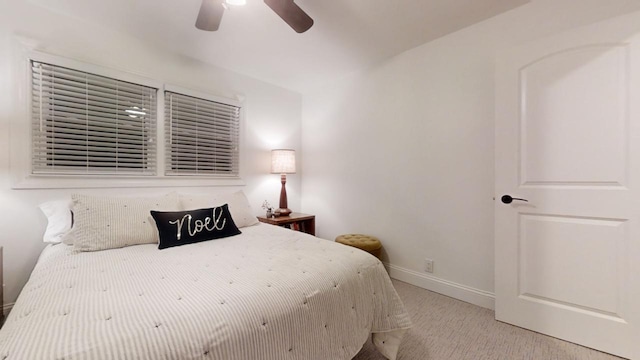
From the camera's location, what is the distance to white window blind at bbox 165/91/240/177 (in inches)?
109

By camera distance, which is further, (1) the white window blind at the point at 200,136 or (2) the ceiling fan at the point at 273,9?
(1) the white window blind at the point at 200,136

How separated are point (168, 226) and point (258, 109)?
2028 mm

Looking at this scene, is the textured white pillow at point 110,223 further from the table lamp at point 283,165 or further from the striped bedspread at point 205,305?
the table lamp at point 283,165

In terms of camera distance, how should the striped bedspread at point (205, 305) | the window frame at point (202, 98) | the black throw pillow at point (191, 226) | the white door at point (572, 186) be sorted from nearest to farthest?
1. the striped bedspread at point (205, 305)
2. the white door at point (572, 186)
3. the black throw pillow at point (191, 226)
4. the window frame at point (202, 98)

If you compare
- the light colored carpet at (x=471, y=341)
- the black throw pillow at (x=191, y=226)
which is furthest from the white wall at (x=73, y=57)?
the light colored carpet at (x=471, y=341)

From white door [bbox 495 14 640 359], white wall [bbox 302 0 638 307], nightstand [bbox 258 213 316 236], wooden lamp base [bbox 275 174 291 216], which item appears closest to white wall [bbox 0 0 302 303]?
wooden lamp base [bbox 275 174 291 216]

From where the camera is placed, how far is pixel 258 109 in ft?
11.4

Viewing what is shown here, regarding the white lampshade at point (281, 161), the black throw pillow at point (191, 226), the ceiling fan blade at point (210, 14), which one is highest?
the ceiling fan blade at point (210, 14)

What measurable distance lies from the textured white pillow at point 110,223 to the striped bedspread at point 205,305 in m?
0.09

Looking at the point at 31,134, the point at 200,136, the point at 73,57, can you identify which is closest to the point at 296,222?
the point at 200,136

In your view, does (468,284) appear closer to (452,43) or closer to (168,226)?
(452,43)

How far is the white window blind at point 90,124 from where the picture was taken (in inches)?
81.7

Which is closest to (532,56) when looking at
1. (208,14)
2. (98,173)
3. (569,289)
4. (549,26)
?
(549,26)

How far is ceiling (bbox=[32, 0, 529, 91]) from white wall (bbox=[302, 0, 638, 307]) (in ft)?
0.71
